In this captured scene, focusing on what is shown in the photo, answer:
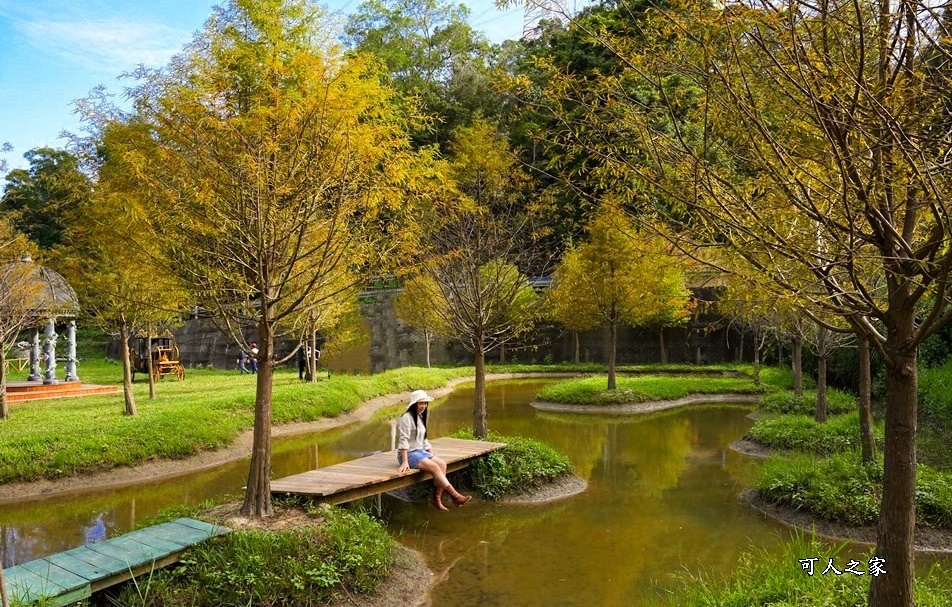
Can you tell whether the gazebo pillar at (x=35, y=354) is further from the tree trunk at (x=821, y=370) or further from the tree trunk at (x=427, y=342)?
the tree trunk at (x=821, y=370)

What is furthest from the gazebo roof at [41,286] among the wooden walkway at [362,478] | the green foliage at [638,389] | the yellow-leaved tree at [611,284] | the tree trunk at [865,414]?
the tree trunk at [865,414]

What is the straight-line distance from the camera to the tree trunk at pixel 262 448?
7.00 meters

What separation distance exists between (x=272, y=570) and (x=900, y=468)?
15.7 feet

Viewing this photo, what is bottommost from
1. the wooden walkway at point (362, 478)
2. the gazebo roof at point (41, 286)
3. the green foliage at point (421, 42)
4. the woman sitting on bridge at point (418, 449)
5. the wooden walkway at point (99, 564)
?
the wooden walkway at point (99, 564)

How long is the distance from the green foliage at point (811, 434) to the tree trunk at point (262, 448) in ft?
28.8

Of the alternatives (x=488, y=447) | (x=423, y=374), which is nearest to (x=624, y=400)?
(x=423, y=374)

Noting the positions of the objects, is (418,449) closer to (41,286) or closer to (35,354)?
(41,286)

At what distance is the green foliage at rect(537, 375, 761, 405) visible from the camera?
19.3 m

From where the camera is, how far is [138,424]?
12.7m

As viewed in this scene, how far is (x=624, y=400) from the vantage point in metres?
19.1

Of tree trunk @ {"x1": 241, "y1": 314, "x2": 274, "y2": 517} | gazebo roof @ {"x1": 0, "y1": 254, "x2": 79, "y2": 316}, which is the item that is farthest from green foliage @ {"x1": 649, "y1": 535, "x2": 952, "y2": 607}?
gazebo roof @ {"x1": 0, "y1": 254, "x2": 79, "y2": 316}

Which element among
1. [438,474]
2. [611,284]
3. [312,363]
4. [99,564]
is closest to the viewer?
[99,564]

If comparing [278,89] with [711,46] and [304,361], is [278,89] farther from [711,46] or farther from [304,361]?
[304,361]

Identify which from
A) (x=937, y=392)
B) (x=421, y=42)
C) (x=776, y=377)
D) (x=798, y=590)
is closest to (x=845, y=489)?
(x=798, y=590)
